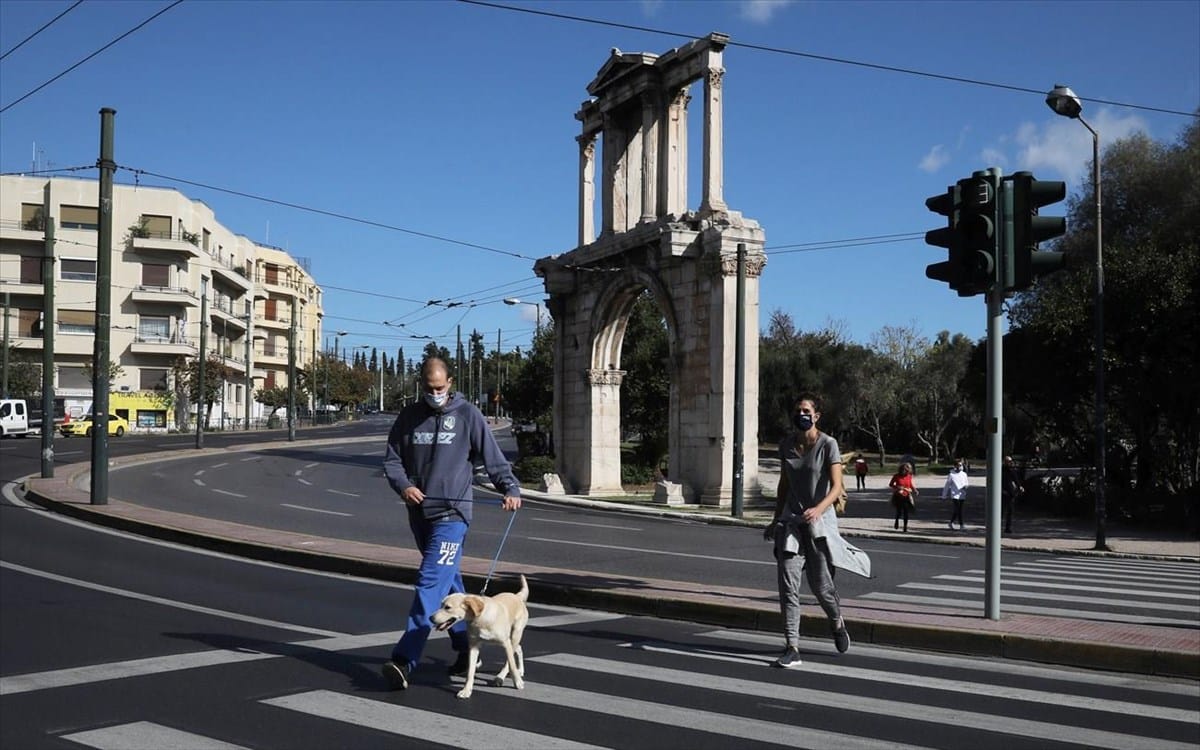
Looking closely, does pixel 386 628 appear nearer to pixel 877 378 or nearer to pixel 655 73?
pixel 655 73

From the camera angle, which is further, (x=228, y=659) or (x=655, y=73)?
(x=655, y=73)

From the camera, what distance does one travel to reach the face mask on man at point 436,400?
6383 mm

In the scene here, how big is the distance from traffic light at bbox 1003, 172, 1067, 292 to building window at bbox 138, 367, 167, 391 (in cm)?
7250

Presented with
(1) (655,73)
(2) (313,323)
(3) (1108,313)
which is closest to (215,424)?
(2) (313,323)

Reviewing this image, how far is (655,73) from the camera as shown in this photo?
1243 inches

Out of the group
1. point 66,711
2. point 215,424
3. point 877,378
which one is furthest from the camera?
point 215,424

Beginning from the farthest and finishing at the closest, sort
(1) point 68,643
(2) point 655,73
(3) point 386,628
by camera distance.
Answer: (2) point 655,73 < (3) point 386,628 < (1) point 68,643

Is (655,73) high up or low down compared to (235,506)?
up

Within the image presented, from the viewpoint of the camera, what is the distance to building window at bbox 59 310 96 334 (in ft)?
233

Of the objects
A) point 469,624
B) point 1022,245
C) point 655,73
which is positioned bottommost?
point 469,624

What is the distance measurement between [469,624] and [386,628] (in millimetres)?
2728

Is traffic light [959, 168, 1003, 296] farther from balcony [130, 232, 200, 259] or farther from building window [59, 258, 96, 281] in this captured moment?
building window [59, 258, 96, 281]

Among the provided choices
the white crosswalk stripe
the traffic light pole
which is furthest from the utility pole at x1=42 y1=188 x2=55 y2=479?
the traffic light pole

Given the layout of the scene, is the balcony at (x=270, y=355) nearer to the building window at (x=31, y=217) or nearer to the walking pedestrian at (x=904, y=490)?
the building window at (x=31, y=217)
